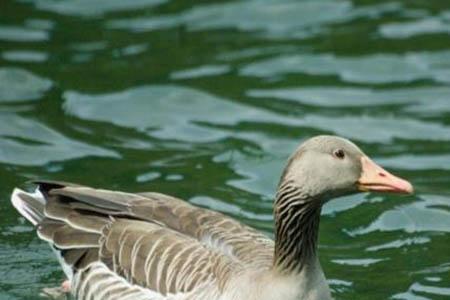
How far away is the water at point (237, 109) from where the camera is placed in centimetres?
1225

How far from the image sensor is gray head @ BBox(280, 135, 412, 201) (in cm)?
942

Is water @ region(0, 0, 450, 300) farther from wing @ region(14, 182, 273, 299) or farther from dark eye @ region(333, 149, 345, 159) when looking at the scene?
dark eye @ region(333, 149, 345, 159)

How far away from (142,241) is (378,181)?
189 cm

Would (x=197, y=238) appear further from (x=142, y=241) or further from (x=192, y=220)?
(x=142, y=241)

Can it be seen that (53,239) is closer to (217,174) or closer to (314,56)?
(217,174)

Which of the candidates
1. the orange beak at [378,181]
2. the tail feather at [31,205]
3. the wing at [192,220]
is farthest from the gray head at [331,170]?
the tail feather at [31,205]

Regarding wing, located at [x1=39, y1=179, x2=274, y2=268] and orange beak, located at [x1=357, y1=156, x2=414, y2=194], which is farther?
wing, located at [x1=39, y1=179, x2=274, y2=268]

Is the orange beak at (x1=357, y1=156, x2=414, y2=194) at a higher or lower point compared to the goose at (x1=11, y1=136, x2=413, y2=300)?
higher

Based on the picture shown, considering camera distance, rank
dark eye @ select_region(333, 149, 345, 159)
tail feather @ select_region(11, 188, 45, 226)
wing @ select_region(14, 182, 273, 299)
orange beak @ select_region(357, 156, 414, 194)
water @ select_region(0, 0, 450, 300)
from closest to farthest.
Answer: orange beak @ select_region(357, 156, 414, 194)
dark eye @ select_region(333, 149, 345, 159)
wing @ select_region(14, 182, 273, 299)
tail feather @ select_region(11, 188, 45, 226)
water @ select_region(0, 0, 450, 300)

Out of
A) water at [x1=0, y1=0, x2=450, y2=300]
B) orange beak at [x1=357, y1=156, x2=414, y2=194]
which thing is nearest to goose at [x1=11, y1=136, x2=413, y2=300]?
orange beak at [x1=357, y1=156, x2=414, y2=194]

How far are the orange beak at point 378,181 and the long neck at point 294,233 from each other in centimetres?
37

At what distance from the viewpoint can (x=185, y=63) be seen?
54.3 ft

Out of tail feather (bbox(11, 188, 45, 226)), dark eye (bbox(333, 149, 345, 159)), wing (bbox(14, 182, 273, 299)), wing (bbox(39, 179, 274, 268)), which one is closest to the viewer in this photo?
dark eye (bbox(333, 149, 345, 159))

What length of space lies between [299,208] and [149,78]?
686cm
